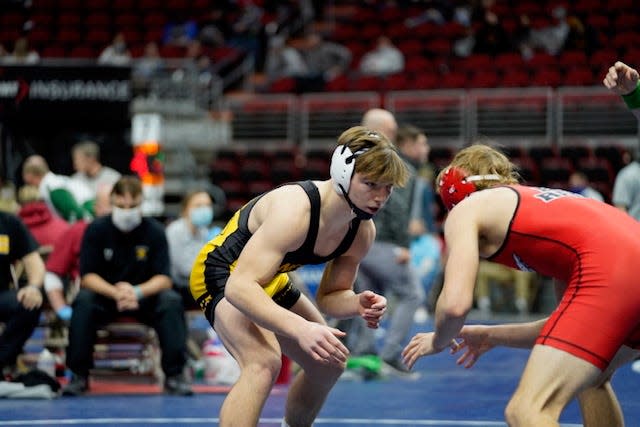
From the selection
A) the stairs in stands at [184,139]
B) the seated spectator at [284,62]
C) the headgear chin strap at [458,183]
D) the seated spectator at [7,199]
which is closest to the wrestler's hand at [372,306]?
the headgear chin strap at [458,183]

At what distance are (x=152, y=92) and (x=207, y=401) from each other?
9700 millimetres

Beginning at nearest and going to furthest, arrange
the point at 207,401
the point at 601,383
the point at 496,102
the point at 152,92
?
the point at 601,383
the point at 207,401
the point at 496,102
the point at 152,92

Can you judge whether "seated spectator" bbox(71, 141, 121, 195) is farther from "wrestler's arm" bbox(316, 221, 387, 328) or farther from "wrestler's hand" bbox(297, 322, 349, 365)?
"wrestler's hand" bbox(297, 322, 349, 365)

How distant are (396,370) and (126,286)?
202cm

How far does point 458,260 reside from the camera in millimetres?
3727

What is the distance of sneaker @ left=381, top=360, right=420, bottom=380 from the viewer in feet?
26.8

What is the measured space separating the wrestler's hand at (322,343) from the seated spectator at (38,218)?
4.78 m

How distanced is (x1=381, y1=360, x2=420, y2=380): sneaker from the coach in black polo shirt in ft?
4.84

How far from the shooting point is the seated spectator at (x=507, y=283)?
42.1 feet

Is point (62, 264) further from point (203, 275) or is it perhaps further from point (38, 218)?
point (203, 275)

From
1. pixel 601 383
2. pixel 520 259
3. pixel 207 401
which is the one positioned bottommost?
pixel 207 401

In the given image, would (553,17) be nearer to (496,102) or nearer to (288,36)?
(496,102)

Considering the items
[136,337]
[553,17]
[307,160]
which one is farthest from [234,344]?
[553,17]

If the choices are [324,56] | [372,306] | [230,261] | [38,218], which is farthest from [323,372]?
[324,56]
